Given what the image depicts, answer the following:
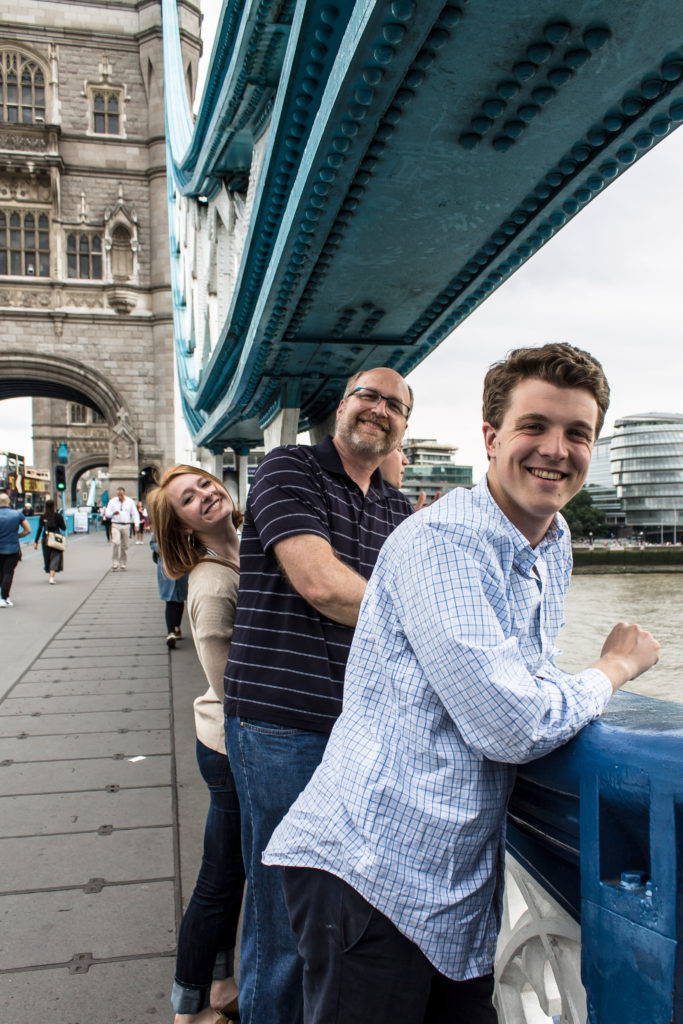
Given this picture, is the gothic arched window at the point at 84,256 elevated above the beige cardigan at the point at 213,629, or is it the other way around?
the gothic arched window at the point at 84,256

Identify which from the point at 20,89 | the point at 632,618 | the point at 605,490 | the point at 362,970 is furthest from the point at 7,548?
the point at 605,490

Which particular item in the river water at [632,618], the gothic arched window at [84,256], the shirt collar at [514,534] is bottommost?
the river water at [632,618]

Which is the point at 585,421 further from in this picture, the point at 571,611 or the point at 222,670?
the point at 571,611

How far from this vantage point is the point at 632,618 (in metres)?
A: 17.9

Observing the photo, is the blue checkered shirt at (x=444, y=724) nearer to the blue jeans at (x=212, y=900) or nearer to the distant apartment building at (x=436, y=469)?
the blue jeans at (x=212, y=900)

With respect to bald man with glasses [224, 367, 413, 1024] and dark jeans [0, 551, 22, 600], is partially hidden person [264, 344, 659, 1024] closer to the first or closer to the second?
bald man with glasses [224, 367, 413, 1024]

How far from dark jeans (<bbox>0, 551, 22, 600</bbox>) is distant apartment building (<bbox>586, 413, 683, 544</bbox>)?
16404 mm

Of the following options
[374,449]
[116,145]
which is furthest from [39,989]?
[116,145]

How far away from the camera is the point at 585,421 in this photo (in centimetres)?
105

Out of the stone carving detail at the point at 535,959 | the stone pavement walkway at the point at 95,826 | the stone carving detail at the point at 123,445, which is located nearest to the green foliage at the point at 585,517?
the stone carving detail at the point at 123,445

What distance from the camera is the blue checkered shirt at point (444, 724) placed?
0.92m

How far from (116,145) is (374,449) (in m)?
27.3

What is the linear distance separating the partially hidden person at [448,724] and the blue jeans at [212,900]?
2.34 ft

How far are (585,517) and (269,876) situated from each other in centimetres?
2620
